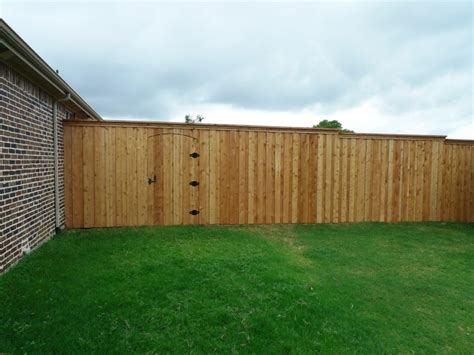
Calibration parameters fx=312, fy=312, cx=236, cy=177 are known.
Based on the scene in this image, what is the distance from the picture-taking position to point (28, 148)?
4.14 metres

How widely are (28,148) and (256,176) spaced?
391 centimetres

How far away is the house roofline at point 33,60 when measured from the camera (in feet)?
9.66

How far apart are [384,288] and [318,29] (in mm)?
6780

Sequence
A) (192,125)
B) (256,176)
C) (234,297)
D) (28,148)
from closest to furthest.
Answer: (234,297) < (28,148) < (192,125) < (256,176)

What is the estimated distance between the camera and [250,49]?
8633 mm

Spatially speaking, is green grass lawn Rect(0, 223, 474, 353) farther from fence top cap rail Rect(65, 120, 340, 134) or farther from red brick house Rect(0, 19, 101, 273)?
fence top cap rail Rect(65, 120, 340, 134)

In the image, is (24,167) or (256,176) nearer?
(24,167)

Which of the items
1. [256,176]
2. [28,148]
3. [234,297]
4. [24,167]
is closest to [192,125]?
[256,176]

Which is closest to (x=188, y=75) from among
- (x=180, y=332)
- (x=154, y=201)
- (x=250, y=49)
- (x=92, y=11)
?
(x=250, y=49)

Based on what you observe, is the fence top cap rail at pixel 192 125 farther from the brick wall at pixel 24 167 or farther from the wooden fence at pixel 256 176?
the brick wall at pixel 24 167

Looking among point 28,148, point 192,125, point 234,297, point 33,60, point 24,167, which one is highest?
point 33,60

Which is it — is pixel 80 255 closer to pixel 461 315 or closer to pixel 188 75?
pixel 461 315

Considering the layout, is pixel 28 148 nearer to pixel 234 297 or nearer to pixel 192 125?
pixel 192 125

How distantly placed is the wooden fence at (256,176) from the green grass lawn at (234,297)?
116 cm
